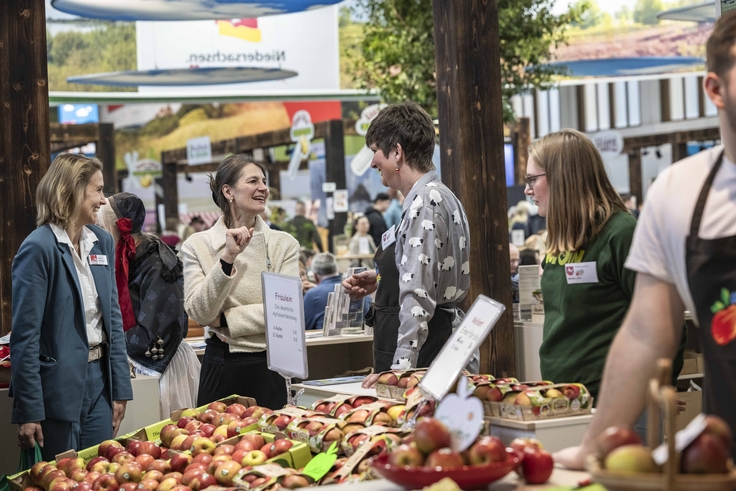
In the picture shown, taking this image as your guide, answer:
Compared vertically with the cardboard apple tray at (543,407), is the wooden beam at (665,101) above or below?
above

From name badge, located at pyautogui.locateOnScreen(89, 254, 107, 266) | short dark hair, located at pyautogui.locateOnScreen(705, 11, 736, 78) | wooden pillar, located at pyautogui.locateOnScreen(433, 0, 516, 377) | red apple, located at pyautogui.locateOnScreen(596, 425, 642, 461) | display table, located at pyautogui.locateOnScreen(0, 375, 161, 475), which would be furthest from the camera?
wooden pillar, located at pyautogui.locateOnScreen(433, 0, 516, 377)

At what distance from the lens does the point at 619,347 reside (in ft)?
5.78

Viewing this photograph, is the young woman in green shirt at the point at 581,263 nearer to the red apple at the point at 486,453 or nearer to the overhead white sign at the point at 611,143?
the red apple at the point at 486,453

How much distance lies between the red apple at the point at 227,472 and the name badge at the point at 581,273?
1090 mm

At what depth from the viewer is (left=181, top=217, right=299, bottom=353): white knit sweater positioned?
3596mm

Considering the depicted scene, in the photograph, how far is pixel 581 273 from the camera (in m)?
2.70

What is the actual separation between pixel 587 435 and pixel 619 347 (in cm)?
19

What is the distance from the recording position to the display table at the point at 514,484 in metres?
1.79

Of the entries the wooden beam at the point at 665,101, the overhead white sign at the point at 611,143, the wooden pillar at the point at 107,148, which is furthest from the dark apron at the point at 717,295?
the wooden beam at the point at 665,101

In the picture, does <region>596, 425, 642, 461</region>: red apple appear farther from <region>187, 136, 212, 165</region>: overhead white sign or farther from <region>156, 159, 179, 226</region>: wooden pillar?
<region>187, 136, 212, 165</region>: overhead white sign

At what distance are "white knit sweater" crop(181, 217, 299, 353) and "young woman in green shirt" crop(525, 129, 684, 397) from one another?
1.29 m

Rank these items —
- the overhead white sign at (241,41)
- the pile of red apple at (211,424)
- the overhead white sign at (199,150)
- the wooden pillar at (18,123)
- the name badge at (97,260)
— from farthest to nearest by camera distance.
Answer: the overhead white sign at (199,150), the overhead white sign at (241,41), the wooden pillar at (18,123), the name badge at (97,260), the pile of red apple at (211,424)

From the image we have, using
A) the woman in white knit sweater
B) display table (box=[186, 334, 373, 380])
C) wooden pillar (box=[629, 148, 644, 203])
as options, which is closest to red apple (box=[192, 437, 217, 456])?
the woman in white knit sweater

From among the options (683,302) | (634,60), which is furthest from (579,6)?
(683,302)
